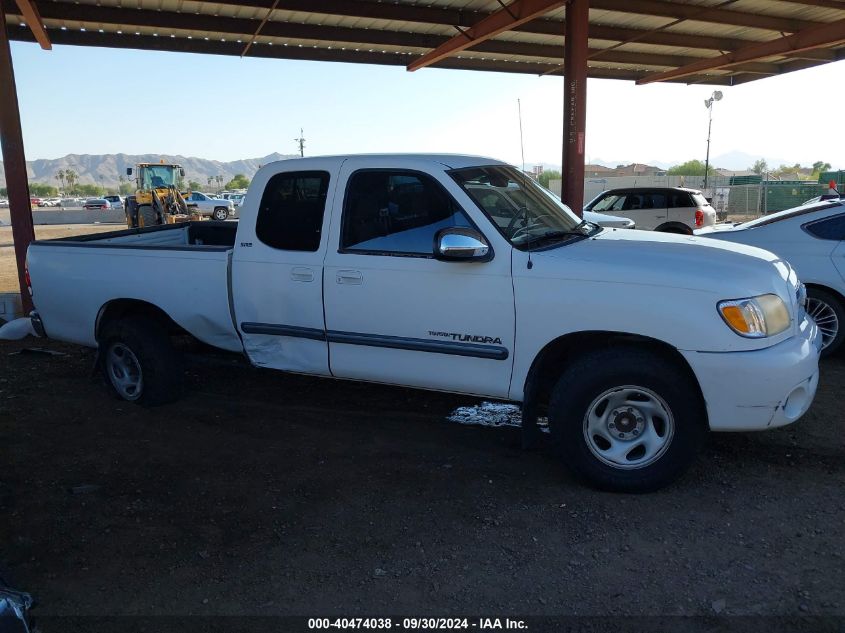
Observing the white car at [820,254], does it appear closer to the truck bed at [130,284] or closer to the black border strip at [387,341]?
the black border strip at [387,341]

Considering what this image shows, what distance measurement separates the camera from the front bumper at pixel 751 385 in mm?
3527

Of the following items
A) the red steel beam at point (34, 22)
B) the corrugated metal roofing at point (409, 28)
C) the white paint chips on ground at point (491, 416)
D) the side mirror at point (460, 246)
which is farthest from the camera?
the corrugated metal roofing at point (409, 28)

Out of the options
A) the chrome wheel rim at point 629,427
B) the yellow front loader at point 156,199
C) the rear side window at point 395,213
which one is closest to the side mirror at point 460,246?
the rear side window at point 395,213

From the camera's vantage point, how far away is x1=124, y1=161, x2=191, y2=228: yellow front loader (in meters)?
24.3

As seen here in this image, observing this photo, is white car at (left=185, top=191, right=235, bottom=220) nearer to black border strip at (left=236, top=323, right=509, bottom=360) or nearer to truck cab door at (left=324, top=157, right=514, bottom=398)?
black border strip at (left=236, top=323, right=509, bottom=360)

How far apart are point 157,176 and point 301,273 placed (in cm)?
2941

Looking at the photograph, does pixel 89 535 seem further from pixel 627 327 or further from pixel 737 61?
pixel 737 61

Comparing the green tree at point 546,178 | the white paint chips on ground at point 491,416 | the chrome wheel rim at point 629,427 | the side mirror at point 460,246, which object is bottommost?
the white paint chips on ground at point 491,416

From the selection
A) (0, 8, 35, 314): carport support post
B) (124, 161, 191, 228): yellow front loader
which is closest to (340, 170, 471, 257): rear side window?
(0, 8, 35, 314): carport support post

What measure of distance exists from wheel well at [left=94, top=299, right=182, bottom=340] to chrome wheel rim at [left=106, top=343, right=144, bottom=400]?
216 mm

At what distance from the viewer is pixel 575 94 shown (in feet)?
31.7

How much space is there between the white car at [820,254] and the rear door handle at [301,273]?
15.6ft

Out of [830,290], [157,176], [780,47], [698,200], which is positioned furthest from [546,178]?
[830,290]

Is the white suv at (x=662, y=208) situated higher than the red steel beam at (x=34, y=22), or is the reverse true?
the red steel beam at (x=34, y=22)
